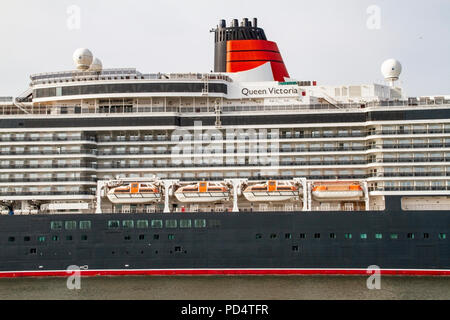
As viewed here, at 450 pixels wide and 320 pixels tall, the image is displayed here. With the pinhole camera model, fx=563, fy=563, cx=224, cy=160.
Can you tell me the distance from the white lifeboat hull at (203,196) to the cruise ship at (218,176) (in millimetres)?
84

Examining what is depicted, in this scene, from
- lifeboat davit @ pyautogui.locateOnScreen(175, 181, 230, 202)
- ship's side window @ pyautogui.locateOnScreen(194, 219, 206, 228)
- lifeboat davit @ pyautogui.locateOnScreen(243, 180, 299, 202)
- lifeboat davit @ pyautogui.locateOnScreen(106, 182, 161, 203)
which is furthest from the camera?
lifeboat davit @ pyautogui.locateOnScreen(106, 182, 161, 203)

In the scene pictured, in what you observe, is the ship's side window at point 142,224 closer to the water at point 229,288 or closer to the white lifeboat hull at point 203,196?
the white lifeboat hull at point 203,196

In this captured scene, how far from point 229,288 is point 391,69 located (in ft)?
64.9

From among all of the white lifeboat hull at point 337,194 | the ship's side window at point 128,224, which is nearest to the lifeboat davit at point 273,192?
the white lifeboat hull at point 337,194

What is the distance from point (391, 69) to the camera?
38375mm

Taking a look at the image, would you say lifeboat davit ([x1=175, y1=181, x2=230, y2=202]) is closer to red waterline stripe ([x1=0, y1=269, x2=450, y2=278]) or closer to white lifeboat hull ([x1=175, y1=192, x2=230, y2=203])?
white lifeboat hull ([x1=175, y1=192, x2=230, y2=203])

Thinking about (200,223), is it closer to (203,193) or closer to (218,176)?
(203,193)

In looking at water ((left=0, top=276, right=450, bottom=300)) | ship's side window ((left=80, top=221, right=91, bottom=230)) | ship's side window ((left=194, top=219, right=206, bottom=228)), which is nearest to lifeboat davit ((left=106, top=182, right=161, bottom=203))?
ship's side window ((left=80, top=221, right=91, bottom=230))

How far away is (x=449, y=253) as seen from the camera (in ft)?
102

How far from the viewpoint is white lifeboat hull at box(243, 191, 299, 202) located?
109ft

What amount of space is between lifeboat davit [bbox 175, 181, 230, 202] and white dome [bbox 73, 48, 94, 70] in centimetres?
1199

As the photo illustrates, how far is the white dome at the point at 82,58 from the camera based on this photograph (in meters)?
38.4

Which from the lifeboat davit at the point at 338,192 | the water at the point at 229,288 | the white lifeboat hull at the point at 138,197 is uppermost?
the lifeboat davit at the point at 338,192
